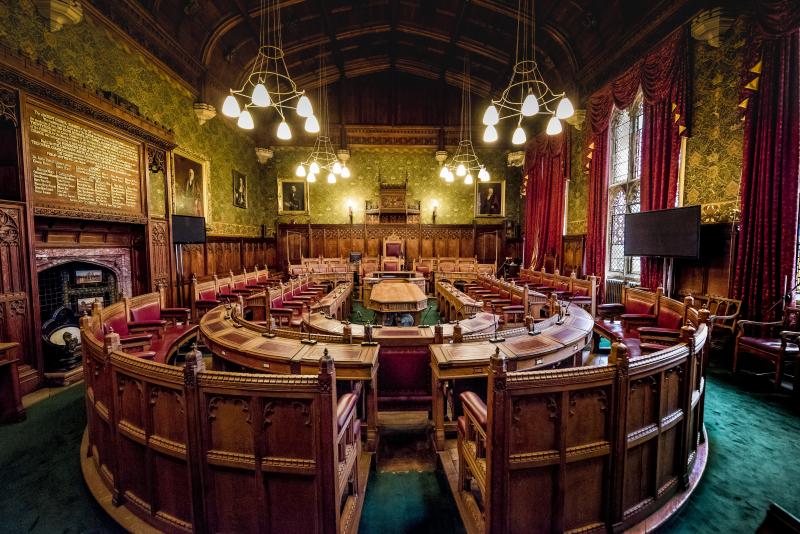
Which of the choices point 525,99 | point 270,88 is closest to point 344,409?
point 525,99

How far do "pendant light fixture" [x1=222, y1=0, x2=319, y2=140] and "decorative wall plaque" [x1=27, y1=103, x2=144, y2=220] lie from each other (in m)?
2.38

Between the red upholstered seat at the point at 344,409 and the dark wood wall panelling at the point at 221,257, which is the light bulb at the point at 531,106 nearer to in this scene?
the red upholstered seat at the point at 344,409

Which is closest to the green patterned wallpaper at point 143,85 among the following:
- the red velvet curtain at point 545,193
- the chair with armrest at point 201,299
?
the chair with armrest at point 201,299

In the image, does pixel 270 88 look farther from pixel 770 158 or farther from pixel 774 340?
pixel 774 340

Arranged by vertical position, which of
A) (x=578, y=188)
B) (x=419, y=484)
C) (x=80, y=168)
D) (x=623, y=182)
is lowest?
(x=419, y=484)

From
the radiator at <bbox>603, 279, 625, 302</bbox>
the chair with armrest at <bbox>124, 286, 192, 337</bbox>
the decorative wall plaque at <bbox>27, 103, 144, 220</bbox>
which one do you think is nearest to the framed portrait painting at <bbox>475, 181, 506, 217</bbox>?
the radiator at <bbox>603, 279, 625, 302</bbox>

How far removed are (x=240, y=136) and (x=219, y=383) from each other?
524 inches

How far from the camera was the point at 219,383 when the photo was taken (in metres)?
1.91

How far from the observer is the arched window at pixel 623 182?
846cm

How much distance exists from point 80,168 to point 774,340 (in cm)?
1127

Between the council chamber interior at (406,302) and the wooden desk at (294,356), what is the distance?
0.12 ft

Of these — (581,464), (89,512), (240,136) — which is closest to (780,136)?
(581,464)

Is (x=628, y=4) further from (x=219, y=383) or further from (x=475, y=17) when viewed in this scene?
(x=219, y=383)

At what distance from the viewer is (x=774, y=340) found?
4.84 m
